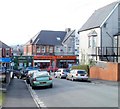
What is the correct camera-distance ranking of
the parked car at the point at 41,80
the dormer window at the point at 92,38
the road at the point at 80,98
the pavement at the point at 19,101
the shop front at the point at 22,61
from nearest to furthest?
the pavement at the point at 19,101 < the road at the point at 80,98 < the parked car at the point at 41,80 < the dormer window at the point at 92,38 < the shop front at the point at 22,61

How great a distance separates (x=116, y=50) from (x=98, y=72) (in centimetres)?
553

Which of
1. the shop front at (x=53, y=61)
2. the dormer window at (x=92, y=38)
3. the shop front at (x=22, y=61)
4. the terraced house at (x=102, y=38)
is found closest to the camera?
the terraced house at (x=102, y=38)

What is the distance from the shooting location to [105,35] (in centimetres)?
4741

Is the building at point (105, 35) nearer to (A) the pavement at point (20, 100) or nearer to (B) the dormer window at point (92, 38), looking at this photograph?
(B) the dormer window at point (92, 38)

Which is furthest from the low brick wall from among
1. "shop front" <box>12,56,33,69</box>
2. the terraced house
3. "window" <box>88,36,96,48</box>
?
"shop front" <box>12,56,33,69</box>

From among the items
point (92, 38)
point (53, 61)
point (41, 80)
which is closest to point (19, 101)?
point (41, 80)

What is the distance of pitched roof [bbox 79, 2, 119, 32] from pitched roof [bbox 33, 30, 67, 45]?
90.6 feet

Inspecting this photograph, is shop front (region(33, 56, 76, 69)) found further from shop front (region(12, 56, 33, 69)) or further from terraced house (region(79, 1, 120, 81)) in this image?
terraced house (region(79, 1, 120, 81))

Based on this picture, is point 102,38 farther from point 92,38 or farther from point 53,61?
point 53,61

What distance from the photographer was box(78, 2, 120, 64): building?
45338 mm

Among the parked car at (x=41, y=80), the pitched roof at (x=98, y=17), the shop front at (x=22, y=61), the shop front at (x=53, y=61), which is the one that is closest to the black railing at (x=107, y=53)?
the pitched roof at (x=98, y=17)

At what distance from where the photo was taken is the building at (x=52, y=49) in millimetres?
80625

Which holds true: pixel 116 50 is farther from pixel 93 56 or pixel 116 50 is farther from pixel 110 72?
pixel 110 72

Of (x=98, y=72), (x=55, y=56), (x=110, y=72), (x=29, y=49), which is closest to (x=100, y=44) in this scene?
(x=98, y=72)
